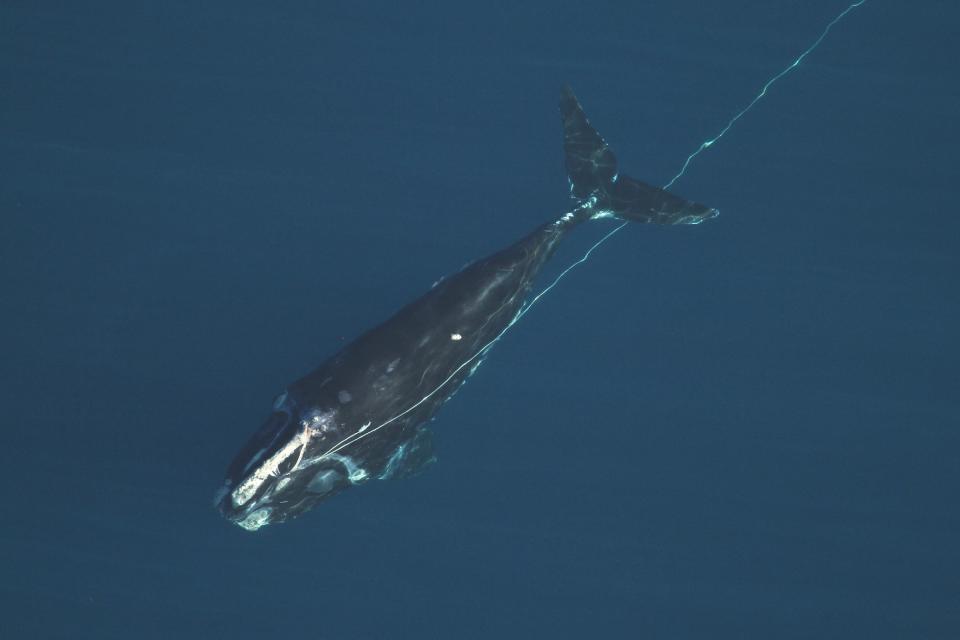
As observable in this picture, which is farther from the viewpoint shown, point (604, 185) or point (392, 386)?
point (604, 185)

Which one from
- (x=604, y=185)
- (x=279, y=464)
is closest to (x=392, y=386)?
(x=279, y=464)

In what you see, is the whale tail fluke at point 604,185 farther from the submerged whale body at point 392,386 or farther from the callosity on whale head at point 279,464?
the callosity on whale head at point 279,464

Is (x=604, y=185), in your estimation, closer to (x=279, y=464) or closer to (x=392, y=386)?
(x=392, y=386)

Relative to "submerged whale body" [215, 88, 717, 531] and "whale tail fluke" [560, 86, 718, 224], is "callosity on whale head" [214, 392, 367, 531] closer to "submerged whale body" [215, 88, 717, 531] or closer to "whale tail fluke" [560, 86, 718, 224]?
"submerged whale body" [215, 88, 717, 531]

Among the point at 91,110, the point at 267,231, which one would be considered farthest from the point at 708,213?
the point at 91,110

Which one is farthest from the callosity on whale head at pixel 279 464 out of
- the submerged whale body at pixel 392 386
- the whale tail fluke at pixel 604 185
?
the whale tail fluke at pixel 604 185

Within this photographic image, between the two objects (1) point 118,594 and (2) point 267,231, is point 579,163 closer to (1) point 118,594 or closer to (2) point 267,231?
(2) point 267,231
